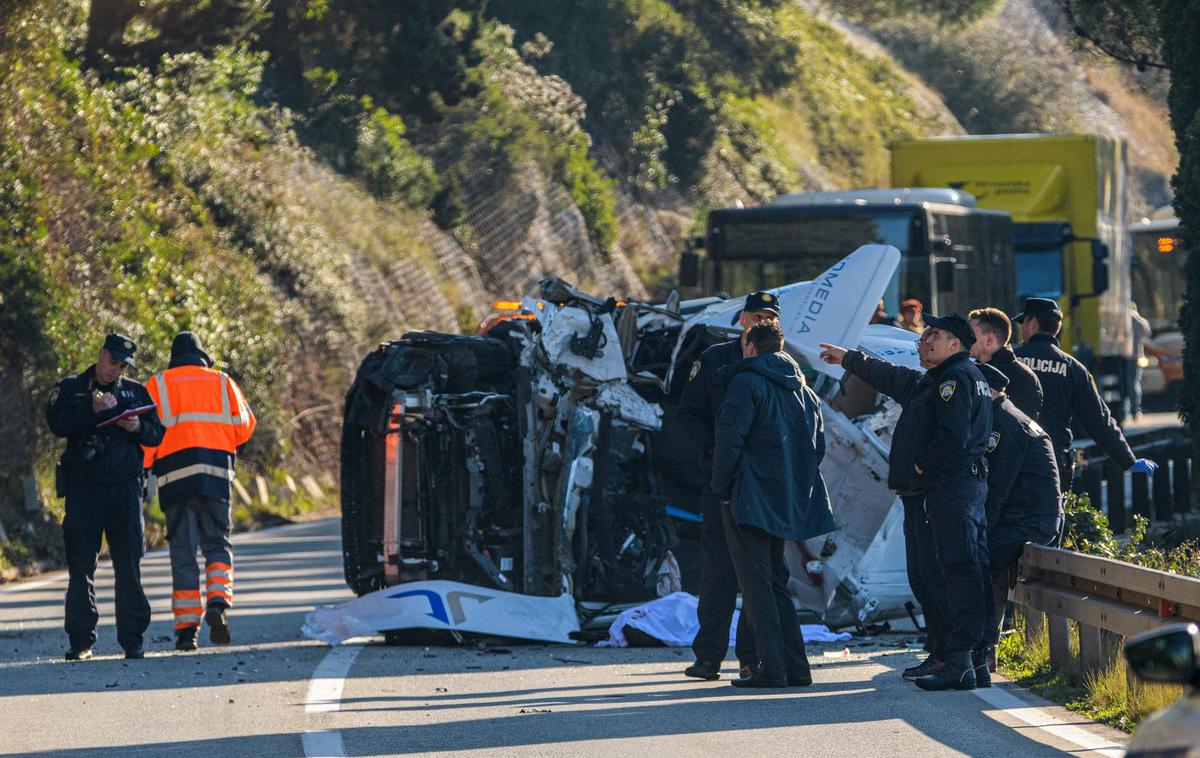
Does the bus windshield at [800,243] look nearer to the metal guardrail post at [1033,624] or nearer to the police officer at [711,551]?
the metal guardrail post at [1033,624]

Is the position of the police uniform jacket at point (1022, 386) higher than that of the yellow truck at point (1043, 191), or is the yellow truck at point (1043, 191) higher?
the yellow truck at point (1043, 191)

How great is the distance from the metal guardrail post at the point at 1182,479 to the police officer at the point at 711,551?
9.57 m

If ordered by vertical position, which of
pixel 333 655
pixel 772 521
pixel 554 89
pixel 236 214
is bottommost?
pixel 333 655

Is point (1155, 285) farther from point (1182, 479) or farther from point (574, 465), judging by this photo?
point (574, 465)

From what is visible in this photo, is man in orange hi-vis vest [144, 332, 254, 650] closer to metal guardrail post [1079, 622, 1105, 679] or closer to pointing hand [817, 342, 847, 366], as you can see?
pointing hand [817, 342, 847, 366]

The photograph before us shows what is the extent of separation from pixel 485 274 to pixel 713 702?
26.5 meters

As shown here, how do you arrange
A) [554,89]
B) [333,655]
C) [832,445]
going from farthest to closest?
[554,89], [832,445], [333,655]

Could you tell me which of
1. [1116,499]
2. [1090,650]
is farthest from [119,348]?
[1116,499]

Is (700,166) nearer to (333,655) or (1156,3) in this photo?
(1156,3)

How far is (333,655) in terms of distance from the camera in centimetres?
1148

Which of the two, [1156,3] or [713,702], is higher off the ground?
[1156,3]

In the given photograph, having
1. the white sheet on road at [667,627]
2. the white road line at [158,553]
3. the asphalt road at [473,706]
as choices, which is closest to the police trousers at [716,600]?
the asphalt road at [473,706]

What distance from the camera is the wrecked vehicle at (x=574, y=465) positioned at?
12.1 m

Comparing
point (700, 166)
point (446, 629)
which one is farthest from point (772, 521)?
point (700, 166)
